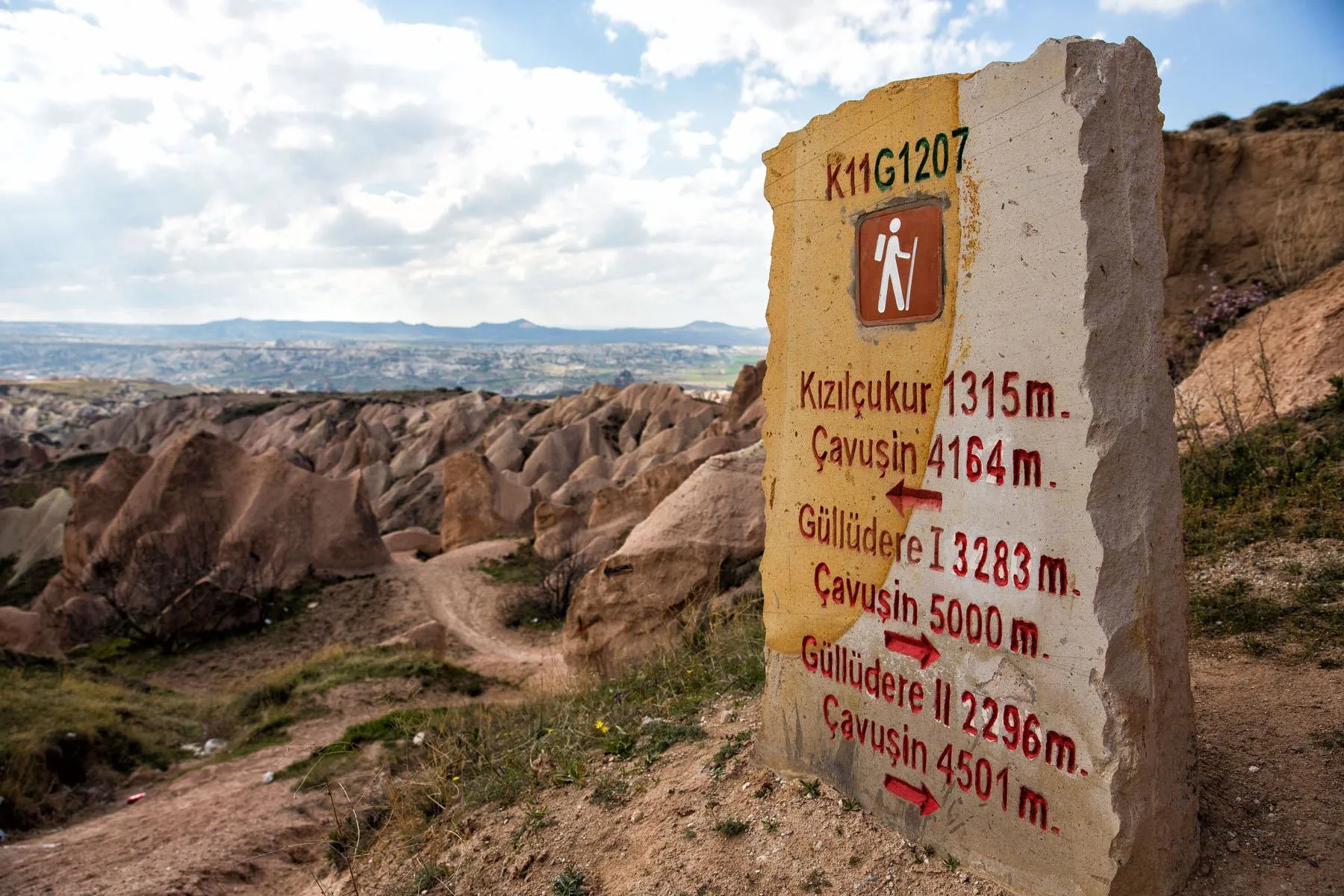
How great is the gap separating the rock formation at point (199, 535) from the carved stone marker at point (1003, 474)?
1423 cm

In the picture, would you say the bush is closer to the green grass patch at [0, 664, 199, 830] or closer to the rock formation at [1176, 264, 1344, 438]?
the rock formation at [1176, 264, 1344, 438]

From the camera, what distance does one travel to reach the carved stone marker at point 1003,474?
8.70 feet

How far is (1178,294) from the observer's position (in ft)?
39.8

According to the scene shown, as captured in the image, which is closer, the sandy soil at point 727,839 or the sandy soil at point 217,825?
the sandy soil at point 727,839

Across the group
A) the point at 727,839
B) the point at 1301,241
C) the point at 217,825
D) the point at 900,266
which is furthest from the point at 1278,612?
the point at 1301,241

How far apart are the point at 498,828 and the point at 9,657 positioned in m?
9.82

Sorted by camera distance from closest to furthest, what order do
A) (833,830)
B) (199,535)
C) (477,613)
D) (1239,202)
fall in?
(833,830) → (1239,202) → (477,613) → (199,535)

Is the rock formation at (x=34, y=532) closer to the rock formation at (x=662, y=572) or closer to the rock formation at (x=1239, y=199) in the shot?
the rock formation at (x=662, y=572)

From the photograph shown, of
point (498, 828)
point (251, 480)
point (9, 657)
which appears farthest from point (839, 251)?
point (251, 480)

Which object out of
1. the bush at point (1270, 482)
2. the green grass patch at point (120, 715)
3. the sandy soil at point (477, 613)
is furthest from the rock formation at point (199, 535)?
the bush at point (1270, 482)

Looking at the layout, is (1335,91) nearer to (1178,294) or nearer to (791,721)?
(1178,294)

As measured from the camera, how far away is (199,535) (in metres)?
17.5

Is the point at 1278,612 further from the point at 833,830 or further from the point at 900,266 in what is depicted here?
the point at 900,266

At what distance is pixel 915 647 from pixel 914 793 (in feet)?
1.80
